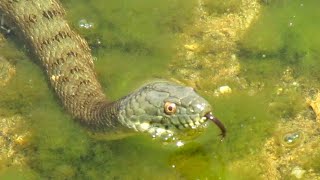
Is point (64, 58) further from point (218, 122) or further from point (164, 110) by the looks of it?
point (218, 122)

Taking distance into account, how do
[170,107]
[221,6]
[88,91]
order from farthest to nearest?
[221,6]
[88,91]
[170,107]

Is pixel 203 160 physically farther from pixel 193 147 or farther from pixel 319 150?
pixel 319 150

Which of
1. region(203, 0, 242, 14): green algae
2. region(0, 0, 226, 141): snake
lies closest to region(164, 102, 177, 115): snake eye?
region(0, 0, 226, 141): snake

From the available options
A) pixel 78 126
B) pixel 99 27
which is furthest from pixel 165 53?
pixel 78 126

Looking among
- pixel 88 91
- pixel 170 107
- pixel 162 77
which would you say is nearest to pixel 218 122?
pixel 170 107

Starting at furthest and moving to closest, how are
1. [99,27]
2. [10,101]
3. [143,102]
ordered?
[99,27], [10,101], [143,102]

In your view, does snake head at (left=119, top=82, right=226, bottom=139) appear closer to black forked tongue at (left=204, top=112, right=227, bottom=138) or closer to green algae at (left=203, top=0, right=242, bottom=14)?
black forked tongue at (left=204, top=112, right=227, bottom=138)
